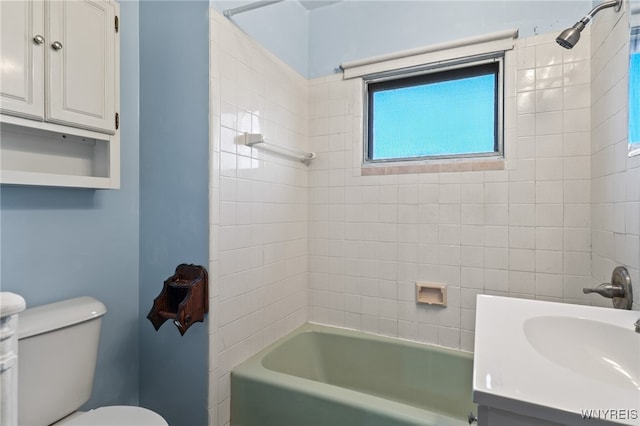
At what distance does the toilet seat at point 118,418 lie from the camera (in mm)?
1129

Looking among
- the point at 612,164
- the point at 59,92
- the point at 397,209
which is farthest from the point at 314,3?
the point at 612,164

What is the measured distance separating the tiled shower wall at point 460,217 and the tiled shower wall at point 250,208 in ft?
0.61

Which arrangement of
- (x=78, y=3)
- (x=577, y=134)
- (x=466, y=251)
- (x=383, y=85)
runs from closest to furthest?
(x=78, y=3)
(x=577, y=134)
(x=466, y=251)
(x=383, y=85)

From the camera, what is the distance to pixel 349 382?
1.93 meters

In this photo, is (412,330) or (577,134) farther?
(412,330)

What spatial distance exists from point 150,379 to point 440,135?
2060mm

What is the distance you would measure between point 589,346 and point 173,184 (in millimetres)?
1671

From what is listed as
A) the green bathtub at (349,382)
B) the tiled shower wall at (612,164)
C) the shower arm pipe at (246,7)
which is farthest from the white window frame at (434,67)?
the green bathtub at (349,382)

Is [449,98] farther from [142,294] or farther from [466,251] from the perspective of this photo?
[142,294]

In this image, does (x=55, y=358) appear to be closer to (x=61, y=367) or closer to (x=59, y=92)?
(x=61, y=367)

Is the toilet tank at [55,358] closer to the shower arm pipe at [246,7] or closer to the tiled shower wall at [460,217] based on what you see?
the tiled shower wall at [460,217]

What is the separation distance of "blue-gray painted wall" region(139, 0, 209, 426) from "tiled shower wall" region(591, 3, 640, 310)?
1590 mm

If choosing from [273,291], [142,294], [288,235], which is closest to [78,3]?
[142,294]

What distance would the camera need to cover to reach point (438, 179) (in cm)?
181
